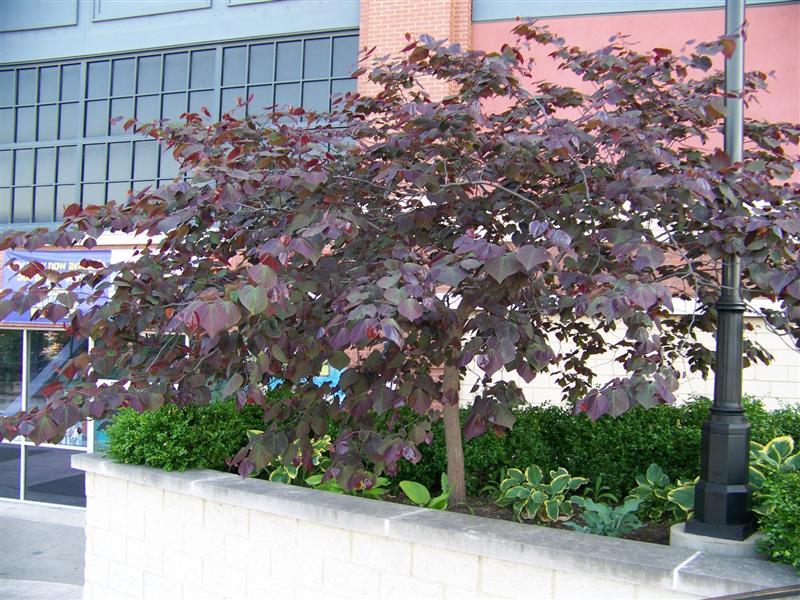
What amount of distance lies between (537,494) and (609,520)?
50 centimetres

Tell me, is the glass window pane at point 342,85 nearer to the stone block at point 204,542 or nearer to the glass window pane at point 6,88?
the glass window pane at point 6,88

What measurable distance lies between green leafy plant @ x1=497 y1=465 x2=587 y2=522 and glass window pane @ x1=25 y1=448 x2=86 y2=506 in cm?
862

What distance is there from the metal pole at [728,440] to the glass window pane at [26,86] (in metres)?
11.8

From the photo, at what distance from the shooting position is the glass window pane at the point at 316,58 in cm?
1092

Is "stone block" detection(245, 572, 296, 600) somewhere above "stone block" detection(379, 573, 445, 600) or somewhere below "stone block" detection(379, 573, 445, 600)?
below

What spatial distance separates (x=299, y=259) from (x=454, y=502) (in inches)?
83.9

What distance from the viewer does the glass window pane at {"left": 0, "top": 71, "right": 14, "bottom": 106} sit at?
12.9 metres

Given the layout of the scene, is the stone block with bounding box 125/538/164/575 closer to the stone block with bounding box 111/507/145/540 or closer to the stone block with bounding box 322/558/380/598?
the stone block with bounding box 111/507/145/540

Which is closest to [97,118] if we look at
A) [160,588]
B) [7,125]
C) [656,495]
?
[7,125]

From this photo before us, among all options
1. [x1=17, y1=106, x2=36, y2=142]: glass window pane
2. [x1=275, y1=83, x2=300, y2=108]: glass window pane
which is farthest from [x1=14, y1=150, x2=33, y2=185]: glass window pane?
[x1=275, y1=83, x2=300, y2=108]: glass window pane

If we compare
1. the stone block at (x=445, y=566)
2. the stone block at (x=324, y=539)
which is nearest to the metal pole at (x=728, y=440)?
the stone block at (x=445, y=566)

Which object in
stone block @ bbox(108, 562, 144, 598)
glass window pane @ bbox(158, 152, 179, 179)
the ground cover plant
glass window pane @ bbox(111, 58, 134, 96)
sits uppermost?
glass window pane @ bbox(111, 58, 134, 96)

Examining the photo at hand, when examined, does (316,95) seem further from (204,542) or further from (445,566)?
(445,566)

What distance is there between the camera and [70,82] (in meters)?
12.5
